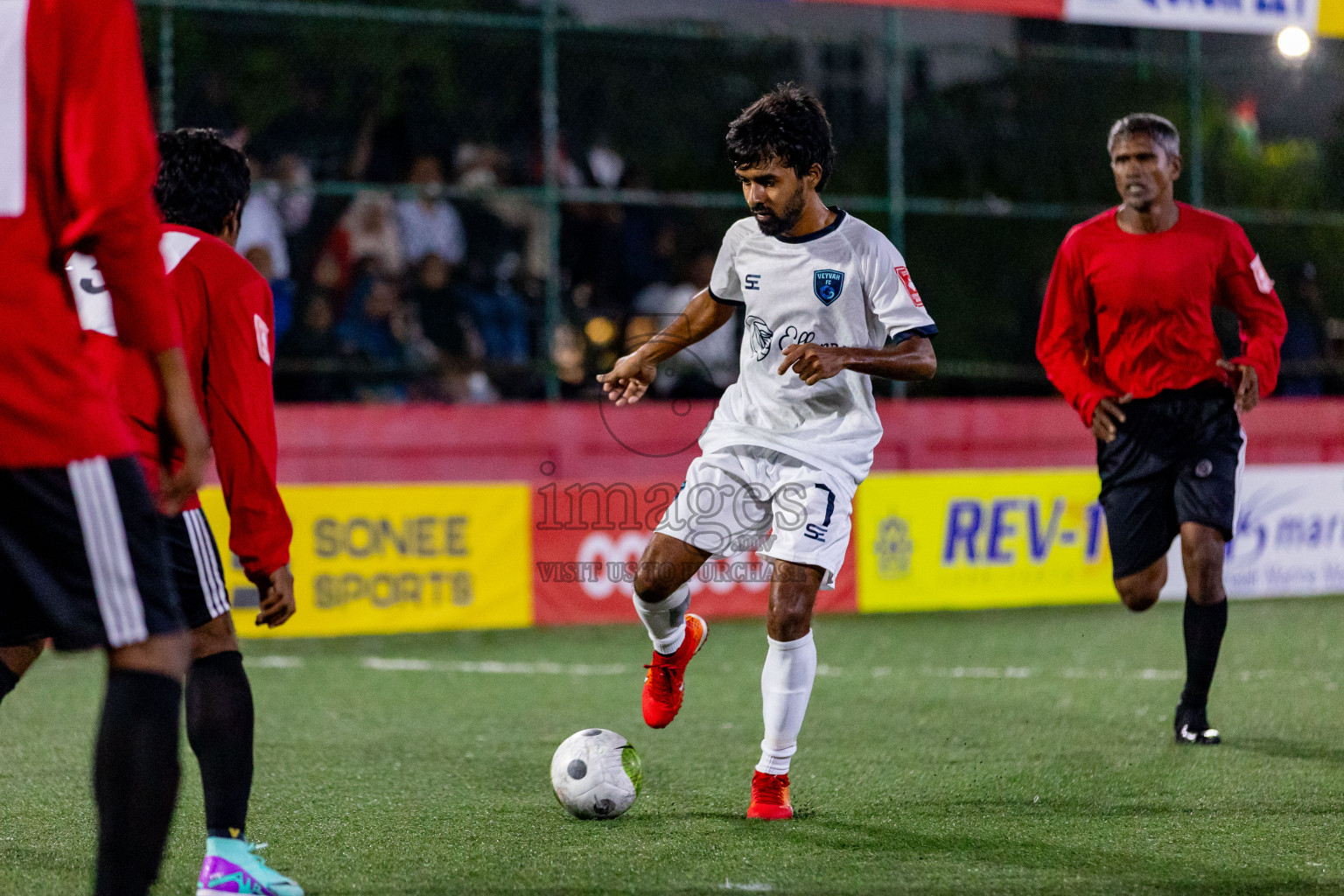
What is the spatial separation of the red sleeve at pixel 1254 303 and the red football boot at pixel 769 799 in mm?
2498

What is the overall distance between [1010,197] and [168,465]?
1070 centimetres

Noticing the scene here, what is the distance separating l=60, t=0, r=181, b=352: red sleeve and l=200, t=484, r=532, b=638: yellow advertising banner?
624 centimetres

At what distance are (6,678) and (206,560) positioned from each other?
2.26ft

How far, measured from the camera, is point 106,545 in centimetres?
245

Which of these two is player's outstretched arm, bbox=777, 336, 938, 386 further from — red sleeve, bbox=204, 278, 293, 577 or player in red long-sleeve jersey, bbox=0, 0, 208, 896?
player in red long-sleeve jersey, bbox=0, 0, 208, 896

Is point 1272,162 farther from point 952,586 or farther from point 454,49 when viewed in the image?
point 454,49

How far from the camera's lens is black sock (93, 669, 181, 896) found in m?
2.54

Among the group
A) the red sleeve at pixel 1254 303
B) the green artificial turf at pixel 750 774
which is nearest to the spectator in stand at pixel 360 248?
the green artificial turf at pixel 750 774

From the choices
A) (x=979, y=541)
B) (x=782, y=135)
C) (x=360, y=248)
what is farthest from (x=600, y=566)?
(x=782, y=135)

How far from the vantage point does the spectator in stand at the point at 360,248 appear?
10.9 metres

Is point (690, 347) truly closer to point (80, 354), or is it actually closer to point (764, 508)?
point (764, 508)

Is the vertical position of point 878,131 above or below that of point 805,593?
above

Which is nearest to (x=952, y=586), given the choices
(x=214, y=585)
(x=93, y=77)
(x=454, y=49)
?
(x=454, y=49)

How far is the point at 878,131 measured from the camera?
13.0 m
